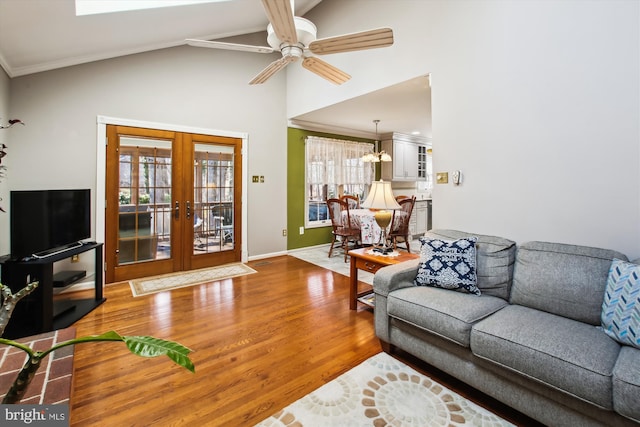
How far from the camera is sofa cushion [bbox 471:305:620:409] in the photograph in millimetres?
1301

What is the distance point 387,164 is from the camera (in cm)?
690

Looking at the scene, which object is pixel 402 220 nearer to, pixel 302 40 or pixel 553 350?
pixel 302 40

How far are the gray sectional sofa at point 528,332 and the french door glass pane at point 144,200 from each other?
10.8 ft

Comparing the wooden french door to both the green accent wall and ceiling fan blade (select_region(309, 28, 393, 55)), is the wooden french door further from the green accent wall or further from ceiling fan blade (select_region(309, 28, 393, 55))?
ceiling fan blade (select_region(309, 28, 393, 55))

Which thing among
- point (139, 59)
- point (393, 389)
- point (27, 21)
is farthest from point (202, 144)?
point (393, 389)

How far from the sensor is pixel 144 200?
158 inches

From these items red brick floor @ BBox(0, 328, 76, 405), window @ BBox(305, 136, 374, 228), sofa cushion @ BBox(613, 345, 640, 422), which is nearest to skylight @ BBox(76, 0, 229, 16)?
red brick floor @ BBox(0, 328, 76, 405)

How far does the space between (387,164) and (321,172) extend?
6.04ft

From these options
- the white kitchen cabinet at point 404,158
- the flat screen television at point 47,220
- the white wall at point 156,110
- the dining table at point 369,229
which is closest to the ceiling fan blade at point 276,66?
the white wall at point 156,110

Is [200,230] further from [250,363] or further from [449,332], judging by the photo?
[449,332]

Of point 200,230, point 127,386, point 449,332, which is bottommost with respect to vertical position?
point 127,386

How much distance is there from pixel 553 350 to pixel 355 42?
2361 mm

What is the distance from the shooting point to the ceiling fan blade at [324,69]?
268 centimetres

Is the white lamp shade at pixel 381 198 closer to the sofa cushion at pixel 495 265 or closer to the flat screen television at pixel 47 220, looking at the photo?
the sofa cushion at pixel 495 265
